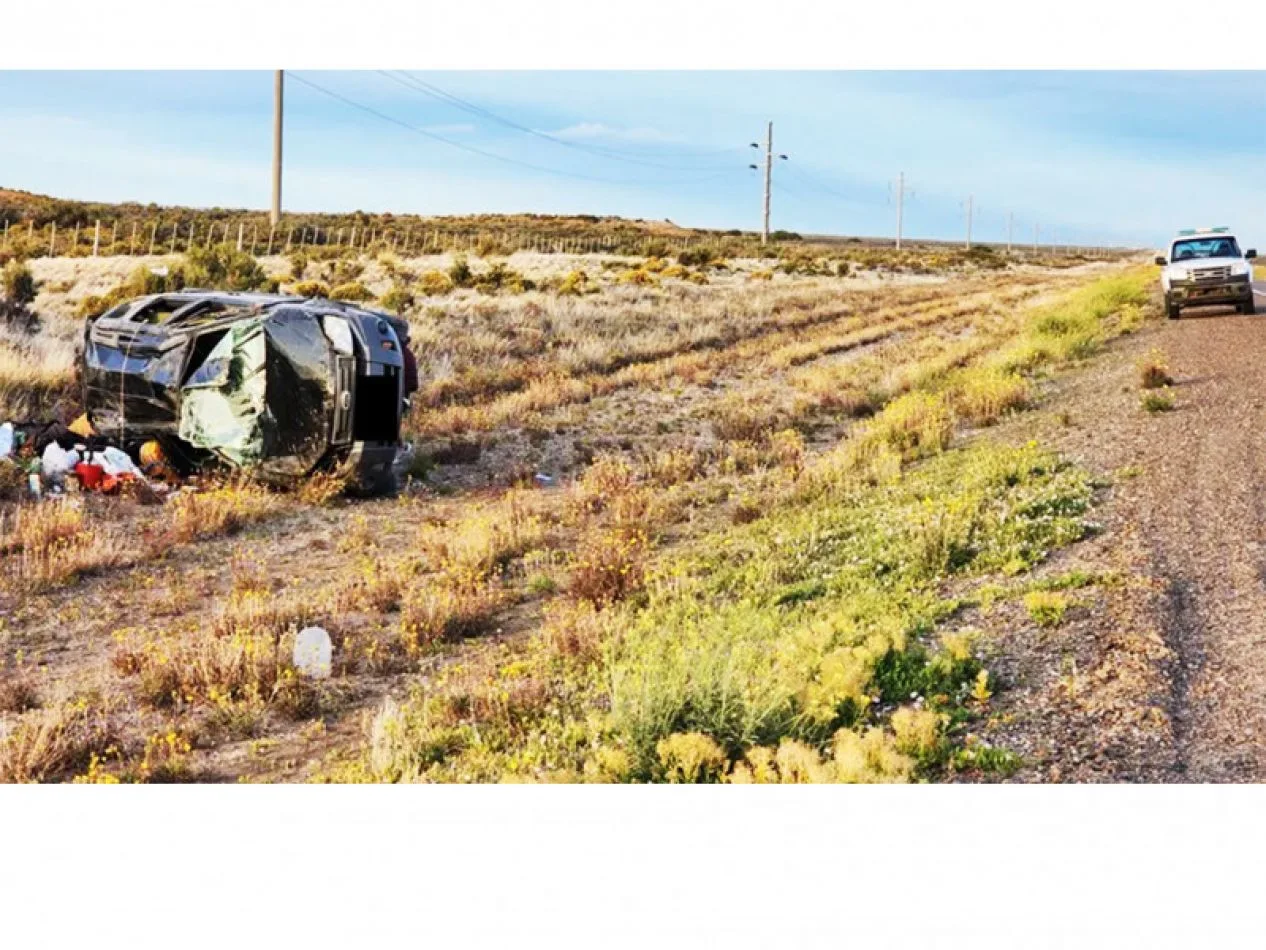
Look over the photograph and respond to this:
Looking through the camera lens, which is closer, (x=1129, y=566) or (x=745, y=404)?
(x=1129, y=566)

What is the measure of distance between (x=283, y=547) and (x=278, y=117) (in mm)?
3635

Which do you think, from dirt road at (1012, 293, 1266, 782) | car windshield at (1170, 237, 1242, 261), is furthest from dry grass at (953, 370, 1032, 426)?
car windshield at (1170, 237, 1242, 261)

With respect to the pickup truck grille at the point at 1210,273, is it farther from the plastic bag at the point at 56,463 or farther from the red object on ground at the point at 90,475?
the plastic bag at the point at 56,463

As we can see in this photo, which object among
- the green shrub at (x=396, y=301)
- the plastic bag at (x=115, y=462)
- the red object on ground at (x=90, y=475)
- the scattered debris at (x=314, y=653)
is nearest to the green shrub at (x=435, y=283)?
the green shrub at (x=396, y=301)

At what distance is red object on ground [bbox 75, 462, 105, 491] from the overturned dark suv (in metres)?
0.46

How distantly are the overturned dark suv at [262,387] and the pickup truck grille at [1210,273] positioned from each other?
13.2 metres

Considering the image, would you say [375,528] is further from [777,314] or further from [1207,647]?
[777,314]

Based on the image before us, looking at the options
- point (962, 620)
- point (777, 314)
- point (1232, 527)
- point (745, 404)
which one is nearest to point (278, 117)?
point (962, 620)

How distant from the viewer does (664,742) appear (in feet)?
16.4

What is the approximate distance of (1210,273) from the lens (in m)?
18.1

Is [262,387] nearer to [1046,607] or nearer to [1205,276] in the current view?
[1046,607]

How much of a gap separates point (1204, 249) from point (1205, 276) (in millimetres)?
2324

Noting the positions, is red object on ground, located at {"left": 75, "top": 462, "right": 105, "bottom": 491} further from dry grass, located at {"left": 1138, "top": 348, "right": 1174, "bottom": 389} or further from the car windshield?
the car windshield

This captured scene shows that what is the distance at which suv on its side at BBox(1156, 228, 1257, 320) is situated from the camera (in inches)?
666
